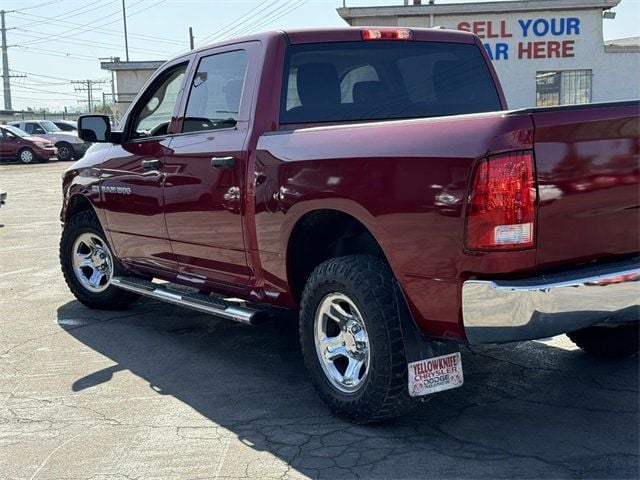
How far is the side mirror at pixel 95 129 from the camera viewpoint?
19.1 ft

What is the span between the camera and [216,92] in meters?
4.97

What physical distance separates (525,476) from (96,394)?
260 cm

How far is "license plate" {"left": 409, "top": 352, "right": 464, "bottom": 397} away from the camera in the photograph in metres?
3.56

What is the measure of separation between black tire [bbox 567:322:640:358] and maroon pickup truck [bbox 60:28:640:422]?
14 millimetres

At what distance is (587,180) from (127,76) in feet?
96.9

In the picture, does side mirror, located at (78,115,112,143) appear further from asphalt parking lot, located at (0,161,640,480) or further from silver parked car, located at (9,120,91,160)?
silver parked car, located at (9,120,91,160)

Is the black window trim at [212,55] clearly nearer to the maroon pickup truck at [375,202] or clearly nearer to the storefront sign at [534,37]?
the maroon pickup truck at [375,202]

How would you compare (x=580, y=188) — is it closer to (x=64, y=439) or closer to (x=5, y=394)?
(x=64, y=439)

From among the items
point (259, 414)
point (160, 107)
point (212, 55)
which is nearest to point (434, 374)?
point (259, 414)

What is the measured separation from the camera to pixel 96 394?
4.59m

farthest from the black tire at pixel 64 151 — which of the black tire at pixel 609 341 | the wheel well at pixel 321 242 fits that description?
the black tire at pixel 609 341

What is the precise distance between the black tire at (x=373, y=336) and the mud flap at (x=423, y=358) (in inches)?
1.4

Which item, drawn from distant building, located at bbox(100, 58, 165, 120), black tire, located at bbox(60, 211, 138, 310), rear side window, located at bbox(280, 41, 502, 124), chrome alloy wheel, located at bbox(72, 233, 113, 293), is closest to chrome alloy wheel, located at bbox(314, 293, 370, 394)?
rear side window, located at bbox(280, 41, 502, 124)

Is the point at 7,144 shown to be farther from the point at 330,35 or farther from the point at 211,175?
the point at 330,35
